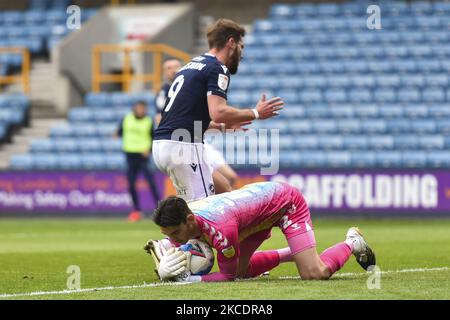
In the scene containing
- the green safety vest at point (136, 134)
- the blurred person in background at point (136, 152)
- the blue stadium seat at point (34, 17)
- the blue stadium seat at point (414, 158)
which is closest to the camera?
the blurred person in background at point (136, 152)

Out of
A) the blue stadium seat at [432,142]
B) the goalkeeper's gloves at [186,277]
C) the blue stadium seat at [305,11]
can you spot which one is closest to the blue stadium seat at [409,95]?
the blue stadium seat at [432,142]

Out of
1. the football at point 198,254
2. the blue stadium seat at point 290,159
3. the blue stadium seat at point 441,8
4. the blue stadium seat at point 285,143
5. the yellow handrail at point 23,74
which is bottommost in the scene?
the blue stadium seat at point 290,159

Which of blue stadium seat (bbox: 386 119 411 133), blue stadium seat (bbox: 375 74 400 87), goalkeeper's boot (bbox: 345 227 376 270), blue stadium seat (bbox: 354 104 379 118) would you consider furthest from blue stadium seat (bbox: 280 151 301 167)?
goalkeeper's boot (bbox: 345 227 376 270)

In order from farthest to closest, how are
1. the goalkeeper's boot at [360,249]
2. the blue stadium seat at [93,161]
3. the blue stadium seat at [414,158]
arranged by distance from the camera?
the blue stadium seat at [93,161], the blue stadium seat at [414,158], the goalkeeper's boot at [360,249]

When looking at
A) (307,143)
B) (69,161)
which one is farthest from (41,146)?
(307,143)

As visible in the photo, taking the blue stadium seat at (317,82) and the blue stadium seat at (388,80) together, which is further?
the blue stadium seat at (317,82)

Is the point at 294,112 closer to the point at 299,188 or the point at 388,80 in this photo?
the point at 388,80

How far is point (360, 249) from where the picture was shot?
28.4 feet

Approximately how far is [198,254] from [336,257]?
3.71ft

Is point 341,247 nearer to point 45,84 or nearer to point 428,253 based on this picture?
point 428,253

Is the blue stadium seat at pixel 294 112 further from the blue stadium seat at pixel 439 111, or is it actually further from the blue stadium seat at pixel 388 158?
the blue stadium seat at pixel 439 111

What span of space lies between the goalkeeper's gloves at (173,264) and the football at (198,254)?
0.26ft

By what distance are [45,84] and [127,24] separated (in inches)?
112

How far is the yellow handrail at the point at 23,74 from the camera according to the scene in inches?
1031
